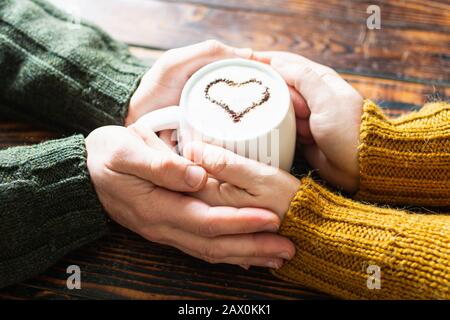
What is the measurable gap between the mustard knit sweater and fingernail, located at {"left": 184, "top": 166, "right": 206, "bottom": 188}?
0.13 meters

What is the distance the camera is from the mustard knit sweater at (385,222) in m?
0.65

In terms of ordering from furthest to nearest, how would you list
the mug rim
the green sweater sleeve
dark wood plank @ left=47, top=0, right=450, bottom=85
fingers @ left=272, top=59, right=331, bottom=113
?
dark wood plank @ left=47, top=0, right=450, bottom=85
the green sweater sleeve
fingers @ left=272, top=59, right=331, bottom=113
the mug rim

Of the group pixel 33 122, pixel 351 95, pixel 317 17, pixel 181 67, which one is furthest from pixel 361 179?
pixel 33 122

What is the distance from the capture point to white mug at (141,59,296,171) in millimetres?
632

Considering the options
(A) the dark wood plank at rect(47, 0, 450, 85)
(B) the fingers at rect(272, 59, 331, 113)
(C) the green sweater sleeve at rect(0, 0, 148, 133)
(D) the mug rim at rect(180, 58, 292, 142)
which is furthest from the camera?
(A) the dark wood plank at rect(47, 0, 450, 85)

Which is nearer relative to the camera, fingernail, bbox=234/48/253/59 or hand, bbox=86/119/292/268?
hand, bbox=86/119/292/268

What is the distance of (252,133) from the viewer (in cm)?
63

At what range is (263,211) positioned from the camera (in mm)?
681

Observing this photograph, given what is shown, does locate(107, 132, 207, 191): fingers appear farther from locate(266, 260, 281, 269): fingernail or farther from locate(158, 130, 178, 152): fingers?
locate(266, 260, 281, 269): fingernail

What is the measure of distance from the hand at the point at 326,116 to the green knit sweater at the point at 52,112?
271 mm

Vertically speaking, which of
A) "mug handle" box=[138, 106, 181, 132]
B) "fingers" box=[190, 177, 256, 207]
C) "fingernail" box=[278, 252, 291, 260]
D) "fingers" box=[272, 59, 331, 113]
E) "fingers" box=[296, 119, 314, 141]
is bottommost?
"fingernail" box=[278, 252, 291, 260]

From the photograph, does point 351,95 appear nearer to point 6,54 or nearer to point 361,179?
point 361,179
